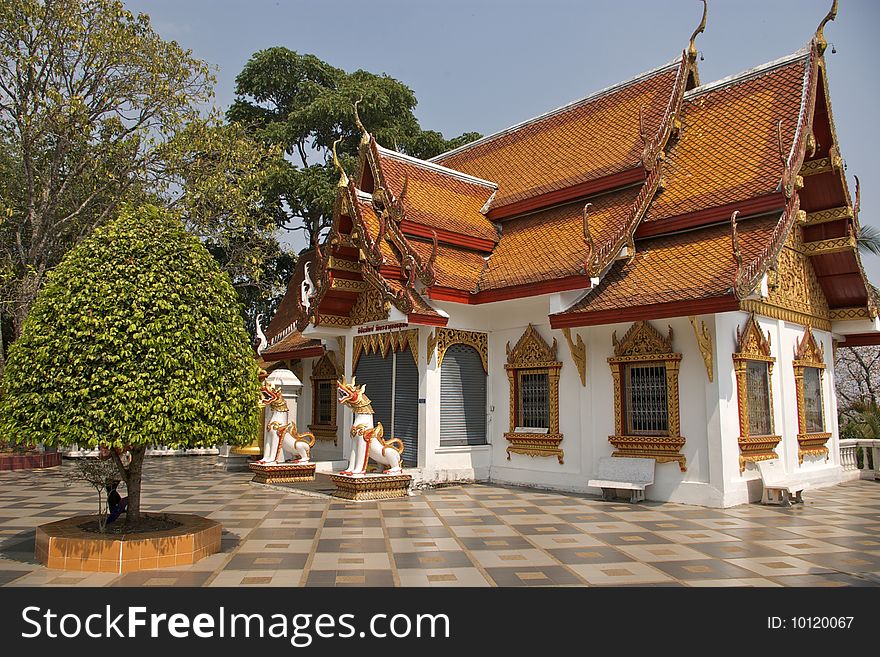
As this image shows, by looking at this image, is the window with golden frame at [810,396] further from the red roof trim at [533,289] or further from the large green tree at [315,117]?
the large green tree at [315,117]

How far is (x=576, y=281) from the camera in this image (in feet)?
33.2

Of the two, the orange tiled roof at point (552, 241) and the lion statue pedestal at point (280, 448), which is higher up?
the orange tiled roof at point (552, 241)

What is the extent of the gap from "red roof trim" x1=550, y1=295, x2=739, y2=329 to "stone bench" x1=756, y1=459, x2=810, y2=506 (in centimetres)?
240

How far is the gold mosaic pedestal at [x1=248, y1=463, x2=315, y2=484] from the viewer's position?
1205 centimetres

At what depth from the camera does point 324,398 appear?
52.7 feet

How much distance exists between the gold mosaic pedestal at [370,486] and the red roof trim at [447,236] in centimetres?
434

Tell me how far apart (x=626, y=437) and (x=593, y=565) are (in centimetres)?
433

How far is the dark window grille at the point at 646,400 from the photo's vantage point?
9703 millimetres

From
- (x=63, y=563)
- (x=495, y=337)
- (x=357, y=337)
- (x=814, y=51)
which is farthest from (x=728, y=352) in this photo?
(x=63, y=563)

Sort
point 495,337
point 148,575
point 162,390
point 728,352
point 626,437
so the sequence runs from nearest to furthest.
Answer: point 148,575 → point 162,390 → point 728,352 → point 626,437 → point 495,337

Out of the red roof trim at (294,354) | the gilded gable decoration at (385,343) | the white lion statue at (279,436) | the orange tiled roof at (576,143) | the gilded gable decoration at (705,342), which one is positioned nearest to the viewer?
the gilded gable decoration at (705,342)

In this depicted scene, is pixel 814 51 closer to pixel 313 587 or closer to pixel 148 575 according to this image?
pixel 313 587

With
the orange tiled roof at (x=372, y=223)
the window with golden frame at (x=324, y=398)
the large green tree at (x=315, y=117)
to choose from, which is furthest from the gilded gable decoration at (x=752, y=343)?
the large green tree at (x=315, y=117)

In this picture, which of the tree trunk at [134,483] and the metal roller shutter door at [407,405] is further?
the metal roller shutter door at [407,405]
